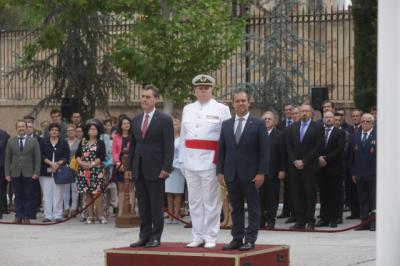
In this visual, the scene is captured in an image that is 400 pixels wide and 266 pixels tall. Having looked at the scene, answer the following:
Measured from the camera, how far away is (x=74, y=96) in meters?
29.7

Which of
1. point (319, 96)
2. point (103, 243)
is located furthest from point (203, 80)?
point (319, 96)

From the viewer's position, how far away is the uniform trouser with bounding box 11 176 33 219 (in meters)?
20.9

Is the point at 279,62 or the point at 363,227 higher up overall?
the point at 279,62

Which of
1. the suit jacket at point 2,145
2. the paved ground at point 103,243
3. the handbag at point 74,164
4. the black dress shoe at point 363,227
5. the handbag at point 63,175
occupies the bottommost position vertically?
the paved ground at point 103,243

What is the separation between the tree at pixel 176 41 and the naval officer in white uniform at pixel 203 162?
33.3ft

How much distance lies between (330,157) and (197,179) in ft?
20.3

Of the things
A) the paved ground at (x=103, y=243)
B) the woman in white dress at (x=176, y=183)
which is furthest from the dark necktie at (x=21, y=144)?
the woman in white dress at (x=176, y=183)

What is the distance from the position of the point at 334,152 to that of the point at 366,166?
0.66 metres

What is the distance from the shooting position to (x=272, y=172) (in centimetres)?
1891

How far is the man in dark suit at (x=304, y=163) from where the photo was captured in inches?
715

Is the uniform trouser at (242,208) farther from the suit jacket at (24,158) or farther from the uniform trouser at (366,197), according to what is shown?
the suit jacket at (24,158)

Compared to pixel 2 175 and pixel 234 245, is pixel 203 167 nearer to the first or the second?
pixel 234 245

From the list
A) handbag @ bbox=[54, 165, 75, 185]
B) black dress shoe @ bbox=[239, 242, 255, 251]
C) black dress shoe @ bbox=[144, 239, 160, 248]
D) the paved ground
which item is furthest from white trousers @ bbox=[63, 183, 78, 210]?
black dress shoe @ bbox=[239, 242, 255, 251]

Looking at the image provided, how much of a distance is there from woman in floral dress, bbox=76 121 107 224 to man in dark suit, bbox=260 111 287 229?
3059 millimetres
